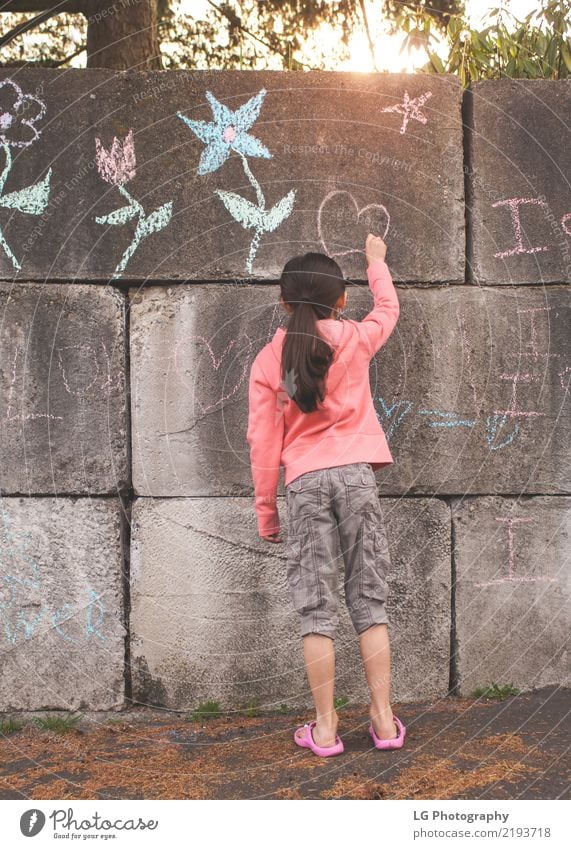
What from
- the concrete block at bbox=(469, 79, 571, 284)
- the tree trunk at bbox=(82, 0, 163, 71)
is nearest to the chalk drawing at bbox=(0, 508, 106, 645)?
the concrete block at bbox=(469, 79, 571, 284)

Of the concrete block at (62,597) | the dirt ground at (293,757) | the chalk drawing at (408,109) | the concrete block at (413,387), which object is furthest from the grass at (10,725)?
the chalk drawing at (408,109)

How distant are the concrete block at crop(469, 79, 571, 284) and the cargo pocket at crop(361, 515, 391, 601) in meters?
1.39

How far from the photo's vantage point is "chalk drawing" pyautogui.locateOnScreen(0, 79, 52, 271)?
4.16 m

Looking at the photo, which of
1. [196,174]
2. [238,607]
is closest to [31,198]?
[196,174]

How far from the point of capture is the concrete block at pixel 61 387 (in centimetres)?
417

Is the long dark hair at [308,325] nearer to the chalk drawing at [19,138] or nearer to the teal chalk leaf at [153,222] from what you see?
the teal chalk leaf at [153,222]

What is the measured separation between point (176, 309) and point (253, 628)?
1499 mm

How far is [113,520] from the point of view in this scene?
418 centimetres

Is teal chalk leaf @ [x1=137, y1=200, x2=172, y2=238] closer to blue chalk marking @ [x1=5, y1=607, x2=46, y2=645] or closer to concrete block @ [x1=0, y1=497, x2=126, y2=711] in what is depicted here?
concrete block @ [x1=0, y1=497, x2=126, y2=711]

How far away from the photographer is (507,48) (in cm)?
470

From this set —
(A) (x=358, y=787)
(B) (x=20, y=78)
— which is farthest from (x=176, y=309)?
(A) (x=358, y=787)

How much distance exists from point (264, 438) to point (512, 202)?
1700mm

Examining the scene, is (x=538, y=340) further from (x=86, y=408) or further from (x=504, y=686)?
(x=86, y=408)

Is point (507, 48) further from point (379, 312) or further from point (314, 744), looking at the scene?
point (314, 744)
